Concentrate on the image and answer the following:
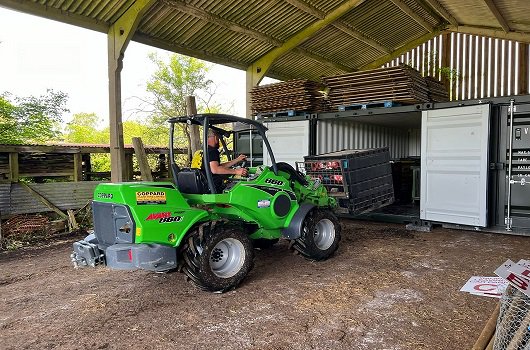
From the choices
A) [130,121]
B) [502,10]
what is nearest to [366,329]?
[502,10]

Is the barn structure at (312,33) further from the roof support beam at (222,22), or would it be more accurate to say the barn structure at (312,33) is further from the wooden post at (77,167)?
the wooden post at (77,167)

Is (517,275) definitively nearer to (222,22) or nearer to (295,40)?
(222,22)

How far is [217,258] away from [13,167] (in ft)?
16.4

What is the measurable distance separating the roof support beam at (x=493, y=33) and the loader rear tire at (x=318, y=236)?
12121mm

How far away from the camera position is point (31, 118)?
960 cm

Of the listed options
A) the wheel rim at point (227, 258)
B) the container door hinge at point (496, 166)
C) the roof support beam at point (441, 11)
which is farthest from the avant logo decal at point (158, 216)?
the roof support beam at point (441, 11)

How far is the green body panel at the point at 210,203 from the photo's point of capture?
13.3 feet

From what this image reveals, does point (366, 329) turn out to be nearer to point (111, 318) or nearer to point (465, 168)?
point (111, 318)

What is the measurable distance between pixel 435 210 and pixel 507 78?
10.3 meters

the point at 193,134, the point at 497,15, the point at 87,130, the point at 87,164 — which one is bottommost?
the point at 87,164

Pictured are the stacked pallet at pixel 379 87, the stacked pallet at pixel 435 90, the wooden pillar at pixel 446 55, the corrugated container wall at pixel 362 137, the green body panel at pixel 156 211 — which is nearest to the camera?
the green body panel at pixel 156 211

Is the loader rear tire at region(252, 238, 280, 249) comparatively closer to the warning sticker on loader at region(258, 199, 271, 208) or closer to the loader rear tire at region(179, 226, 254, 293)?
the warning sticker on loader at region(258, 199, 271, 208)

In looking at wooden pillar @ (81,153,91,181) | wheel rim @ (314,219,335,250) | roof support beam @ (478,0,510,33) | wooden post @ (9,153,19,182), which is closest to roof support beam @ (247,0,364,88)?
roof support beam @ (478,0,510,33)

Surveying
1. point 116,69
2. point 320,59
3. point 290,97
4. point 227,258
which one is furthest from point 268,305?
point 320,59
